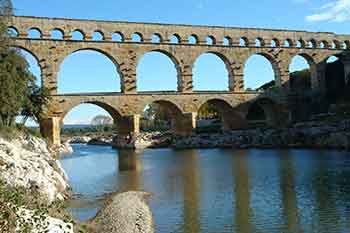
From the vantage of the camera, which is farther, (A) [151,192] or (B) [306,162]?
(B) [306,162]

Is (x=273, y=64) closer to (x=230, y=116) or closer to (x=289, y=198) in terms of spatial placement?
(x=230, y=116)

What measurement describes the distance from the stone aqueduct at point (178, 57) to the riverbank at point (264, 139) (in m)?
1.59

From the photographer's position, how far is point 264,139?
42906mm

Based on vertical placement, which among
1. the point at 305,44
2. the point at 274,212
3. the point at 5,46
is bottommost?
the point at 274,212

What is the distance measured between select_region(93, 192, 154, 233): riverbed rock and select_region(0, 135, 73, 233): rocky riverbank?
158cm

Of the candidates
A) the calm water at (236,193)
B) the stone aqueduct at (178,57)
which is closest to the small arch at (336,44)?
the stone aqueduct at (178,57)

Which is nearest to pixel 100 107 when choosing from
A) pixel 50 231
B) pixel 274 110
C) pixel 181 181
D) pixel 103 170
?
pixel 103 170

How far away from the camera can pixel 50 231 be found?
7.64 metres

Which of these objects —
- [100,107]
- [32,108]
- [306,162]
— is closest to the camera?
[306,162]

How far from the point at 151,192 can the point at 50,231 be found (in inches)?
408

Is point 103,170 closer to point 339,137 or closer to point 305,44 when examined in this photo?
point 339,137

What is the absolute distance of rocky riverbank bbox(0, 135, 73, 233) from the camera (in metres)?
7.04

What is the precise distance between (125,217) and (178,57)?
33735 mm

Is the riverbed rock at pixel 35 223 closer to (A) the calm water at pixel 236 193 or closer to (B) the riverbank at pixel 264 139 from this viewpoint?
(A) the calm water at pixel 236 193
